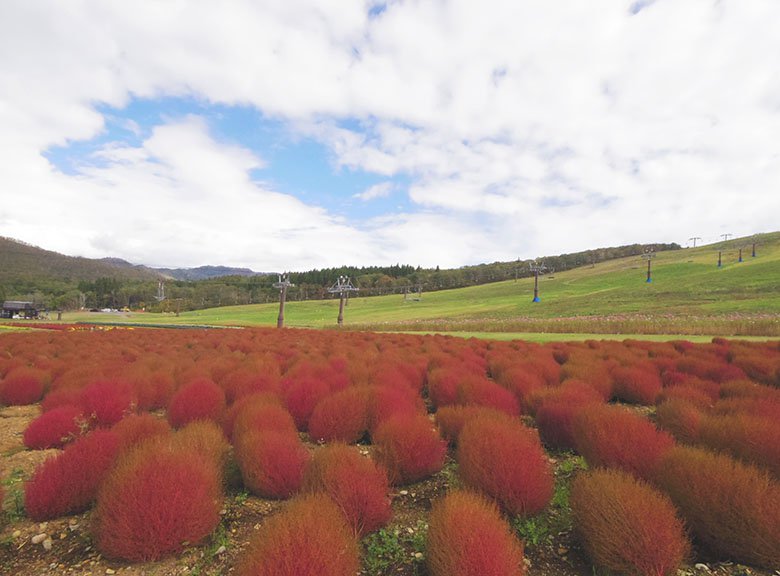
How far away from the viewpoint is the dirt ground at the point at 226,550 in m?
3.17

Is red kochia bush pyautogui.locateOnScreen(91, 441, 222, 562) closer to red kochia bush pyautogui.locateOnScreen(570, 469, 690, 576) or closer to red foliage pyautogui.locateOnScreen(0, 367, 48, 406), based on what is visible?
red kochia bush pyautogui.locateOnScreen(570, 469, 690, 576)

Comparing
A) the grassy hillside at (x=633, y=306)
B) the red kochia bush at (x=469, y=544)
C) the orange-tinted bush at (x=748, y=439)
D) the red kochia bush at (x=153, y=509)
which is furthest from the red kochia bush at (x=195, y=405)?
the grassy hillside at (x=633, y=306)

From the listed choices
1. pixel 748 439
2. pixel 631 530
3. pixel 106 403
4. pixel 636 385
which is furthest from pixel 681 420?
pixel 106 403

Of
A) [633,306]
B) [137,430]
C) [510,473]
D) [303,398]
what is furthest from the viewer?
[633,306]

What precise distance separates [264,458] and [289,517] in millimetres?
1711

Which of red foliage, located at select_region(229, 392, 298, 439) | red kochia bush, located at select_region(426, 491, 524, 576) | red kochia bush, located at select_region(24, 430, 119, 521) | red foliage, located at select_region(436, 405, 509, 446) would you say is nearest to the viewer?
red kochia bush, located at select_region(426, 491, 524, 576)

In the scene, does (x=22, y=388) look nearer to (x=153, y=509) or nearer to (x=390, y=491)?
(x=153, y=509)

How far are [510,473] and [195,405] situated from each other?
532 cm

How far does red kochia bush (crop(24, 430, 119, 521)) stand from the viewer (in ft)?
12.9

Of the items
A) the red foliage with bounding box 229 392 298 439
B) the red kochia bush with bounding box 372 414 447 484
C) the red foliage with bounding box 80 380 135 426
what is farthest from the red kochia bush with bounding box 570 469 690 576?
the red foliage with bounding box 80 380 135 426

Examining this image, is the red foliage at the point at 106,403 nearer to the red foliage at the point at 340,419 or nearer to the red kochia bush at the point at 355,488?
the red foliage at the point at 340,419

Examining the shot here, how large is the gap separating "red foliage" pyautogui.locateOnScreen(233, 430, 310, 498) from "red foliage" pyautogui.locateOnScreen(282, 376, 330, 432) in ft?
7.78

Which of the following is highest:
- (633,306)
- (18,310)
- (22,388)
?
(633,306)

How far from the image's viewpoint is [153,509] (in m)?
Result: 3.20
